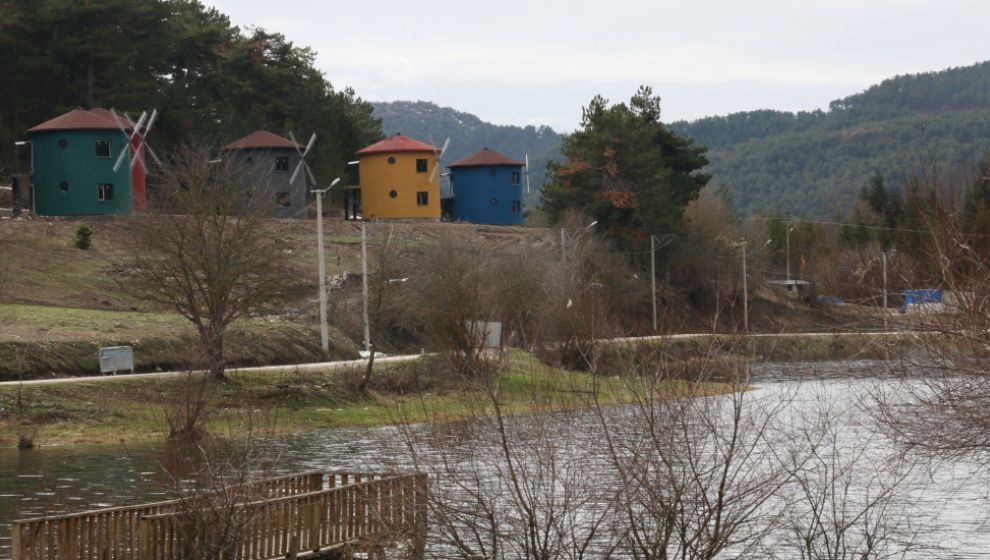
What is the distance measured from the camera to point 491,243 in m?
83.9

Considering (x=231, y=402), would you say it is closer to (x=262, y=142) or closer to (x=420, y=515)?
(x=420, y=515)

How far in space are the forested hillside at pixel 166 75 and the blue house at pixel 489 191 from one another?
9.30 m

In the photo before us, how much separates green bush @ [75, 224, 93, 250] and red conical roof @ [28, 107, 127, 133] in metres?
9.31

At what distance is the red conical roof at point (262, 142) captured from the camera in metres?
91.1

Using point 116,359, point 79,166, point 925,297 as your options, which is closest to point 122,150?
point 79,166

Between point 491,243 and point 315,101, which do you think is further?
point 315,101

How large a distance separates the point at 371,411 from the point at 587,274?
94.0 ft

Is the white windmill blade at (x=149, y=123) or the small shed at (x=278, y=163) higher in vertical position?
the white windmill blade at (x=149, y=123)

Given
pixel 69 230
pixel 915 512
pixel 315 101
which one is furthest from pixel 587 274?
pixel 915 512

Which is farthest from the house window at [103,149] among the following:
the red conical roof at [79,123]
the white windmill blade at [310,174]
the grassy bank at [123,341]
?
the grassy bank at [123,341]

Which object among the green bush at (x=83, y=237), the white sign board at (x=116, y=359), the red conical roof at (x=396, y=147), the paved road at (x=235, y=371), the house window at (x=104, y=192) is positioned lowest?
the paved road at (x=235, y=371)

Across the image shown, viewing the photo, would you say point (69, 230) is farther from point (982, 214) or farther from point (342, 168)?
point (982, 214)

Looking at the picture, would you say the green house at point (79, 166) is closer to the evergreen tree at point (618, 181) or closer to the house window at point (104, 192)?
the house window at point (104, 192)

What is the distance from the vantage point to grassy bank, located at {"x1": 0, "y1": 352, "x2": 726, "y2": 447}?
41.8 meters
